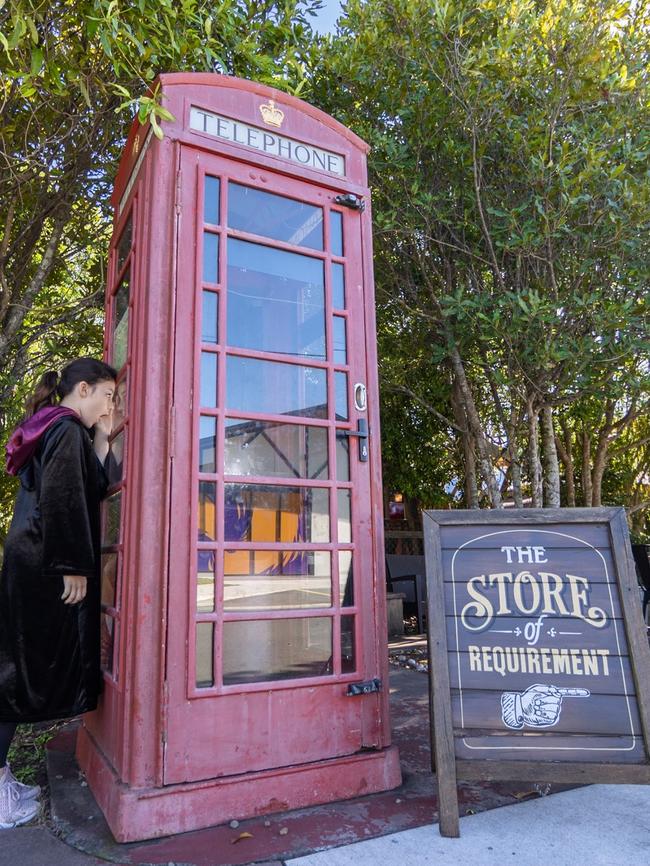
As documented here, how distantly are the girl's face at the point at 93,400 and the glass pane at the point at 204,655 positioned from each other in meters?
1.14

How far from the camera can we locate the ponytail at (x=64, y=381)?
272 centimetres

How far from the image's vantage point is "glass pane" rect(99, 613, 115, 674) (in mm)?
2586

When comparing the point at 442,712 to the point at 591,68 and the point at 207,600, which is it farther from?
the point at 591,68

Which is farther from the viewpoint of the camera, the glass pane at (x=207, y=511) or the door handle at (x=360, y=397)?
the door handle at (x=360, y=397)

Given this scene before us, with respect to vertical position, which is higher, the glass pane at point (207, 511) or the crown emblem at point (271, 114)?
the crown emblem at point (271, 114)

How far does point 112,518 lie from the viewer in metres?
2.79

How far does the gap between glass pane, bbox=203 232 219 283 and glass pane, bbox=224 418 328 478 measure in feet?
2.20

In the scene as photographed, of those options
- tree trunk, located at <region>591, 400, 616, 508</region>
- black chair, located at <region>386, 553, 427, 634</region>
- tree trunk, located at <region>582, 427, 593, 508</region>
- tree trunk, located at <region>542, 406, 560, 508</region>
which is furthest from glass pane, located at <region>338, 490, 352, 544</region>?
tree trunk, located at <region>582, 427, 593, 508</region>

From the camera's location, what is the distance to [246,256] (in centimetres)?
277

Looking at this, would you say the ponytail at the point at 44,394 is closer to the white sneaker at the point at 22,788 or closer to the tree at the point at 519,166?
the white sneaker at the point at 22,788

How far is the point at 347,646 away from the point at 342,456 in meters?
0.88

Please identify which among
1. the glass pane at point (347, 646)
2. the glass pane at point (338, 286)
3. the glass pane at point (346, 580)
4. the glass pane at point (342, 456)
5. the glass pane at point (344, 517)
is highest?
the glass pane at point (338, 286)

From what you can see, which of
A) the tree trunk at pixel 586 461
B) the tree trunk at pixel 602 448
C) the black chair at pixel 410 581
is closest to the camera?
the black chair at pixel 410 581

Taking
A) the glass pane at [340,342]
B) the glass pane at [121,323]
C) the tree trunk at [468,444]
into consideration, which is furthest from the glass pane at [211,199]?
the tree trunk at [468,444]
